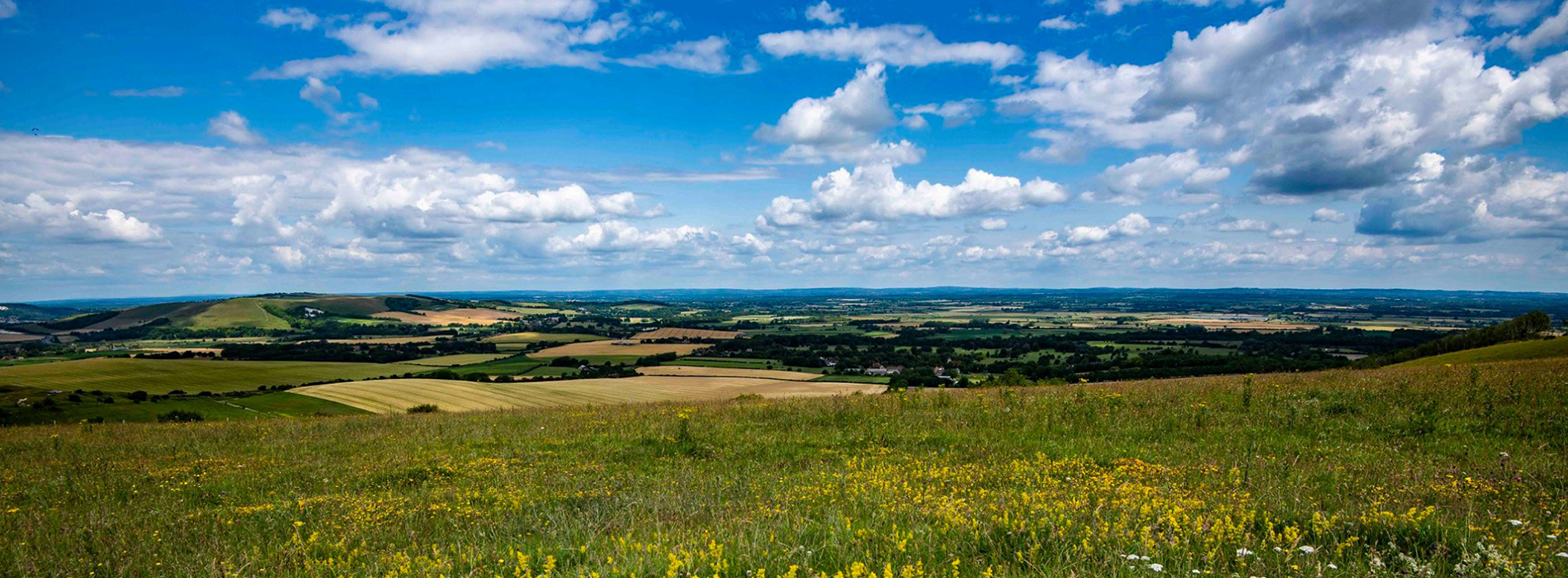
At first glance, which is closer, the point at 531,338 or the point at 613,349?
the point at 613,349

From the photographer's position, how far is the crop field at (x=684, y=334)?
147000mm

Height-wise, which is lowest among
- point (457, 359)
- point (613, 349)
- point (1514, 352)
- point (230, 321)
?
point (457, 359)

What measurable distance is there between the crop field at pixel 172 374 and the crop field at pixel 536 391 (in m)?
14.0

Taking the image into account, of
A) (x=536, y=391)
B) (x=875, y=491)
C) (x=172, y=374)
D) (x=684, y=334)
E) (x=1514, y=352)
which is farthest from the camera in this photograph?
(x=684, y=334)

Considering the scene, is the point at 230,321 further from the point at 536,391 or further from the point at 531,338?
the point at 536,391

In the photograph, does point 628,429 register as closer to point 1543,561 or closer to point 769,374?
point 1543,561

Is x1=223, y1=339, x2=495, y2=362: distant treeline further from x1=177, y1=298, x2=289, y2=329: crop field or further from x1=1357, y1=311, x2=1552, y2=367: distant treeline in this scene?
x1=1357, y1=311, x2=1552, y2=367: distant treeline

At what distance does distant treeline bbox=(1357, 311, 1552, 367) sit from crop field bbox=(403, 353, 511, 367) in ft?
338

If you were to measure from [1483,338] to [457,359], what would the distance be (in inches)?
4690

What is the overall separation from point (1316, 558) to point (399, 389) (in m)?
64.1

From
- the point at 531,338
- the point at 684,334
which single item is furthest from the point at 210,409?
the point at 684,334

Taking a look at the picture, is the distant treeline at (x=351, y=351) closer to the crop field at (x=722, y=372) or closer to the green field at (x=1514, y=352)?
the crop field at (x=722, y=372)

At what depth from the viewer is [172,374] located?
72250 mm

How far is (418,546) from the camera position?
6.61 m
